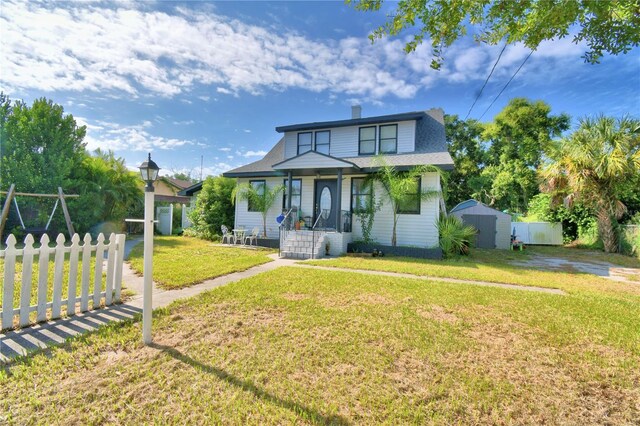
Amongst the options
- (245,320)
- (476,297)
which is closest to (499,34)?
(476,297)

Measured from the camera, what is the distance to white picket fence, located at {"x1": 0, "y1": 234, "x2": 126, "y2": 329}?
3463 mm

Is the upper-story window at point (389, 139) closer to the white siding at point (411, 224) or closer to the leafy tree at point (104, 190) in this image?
the white siding at point (411, 224)

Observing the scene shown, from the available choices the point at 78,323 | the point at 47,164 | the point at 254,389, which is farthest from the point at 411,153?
the point at 47,164

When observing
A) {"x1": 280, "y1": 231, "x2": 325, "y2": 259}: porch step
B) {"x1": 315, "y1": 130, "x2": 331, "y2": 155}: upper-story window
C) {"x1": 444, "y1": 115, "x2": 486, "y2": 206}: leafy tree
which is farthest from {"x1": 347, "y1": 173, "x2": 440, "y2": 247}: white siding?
{"x1": 444, "y1": 115, "x2": 486, "y2": 206}: leafy tree

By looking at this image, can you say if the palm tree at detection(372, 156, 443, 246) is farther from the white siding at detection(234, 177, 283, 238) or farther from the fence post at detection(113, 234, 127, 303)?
the fence post at detection(113, 234, 127, 303)

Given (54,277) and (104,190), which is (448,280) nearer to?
(54,277)

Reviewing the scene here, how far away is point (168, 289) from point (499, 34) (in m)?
6.59

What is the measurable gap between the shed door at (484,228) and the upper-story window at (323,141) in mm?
9024

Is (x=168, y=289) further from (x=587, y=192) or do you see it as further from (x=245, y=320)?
(x=587, y=192)

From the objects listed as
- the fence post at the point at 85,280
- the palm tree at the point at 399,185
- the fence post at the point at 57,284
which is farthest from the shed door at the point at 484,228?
the fence post at the point at 57,284

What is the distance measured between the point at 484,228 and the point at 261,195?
1240cm

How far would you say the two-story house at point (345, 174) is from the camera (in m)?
11.4

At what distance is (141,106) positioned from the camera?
13273 mm

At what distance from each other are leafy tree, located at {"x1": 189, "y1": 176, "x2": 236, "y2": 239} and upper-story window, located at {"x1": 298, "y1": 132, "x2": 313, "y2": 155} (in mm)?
4701
